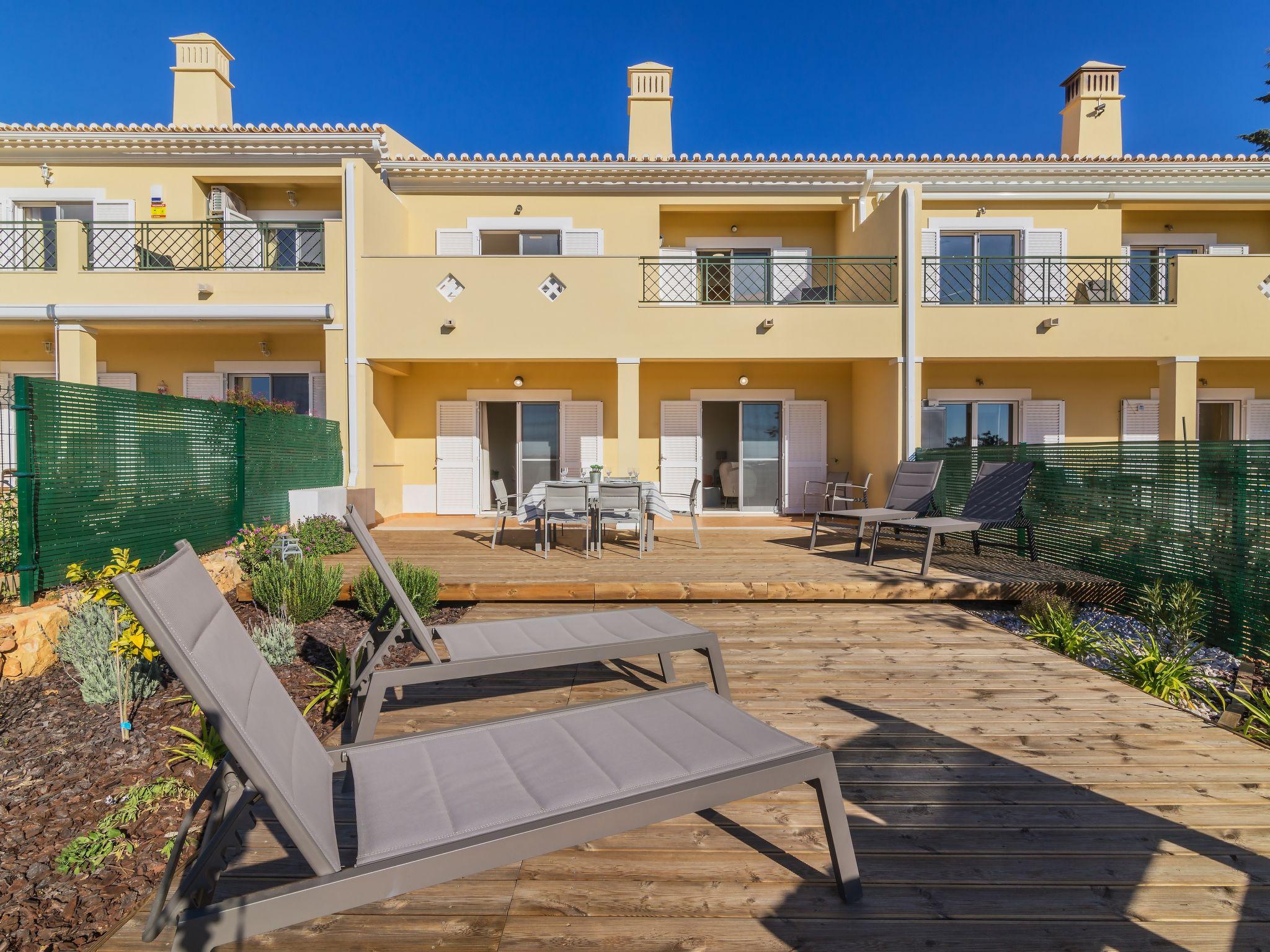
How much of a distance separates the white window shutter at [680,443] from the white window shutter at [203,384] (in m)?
Result: 7.36

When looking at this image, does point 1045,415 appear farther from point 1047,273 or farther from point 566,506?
point 566,506

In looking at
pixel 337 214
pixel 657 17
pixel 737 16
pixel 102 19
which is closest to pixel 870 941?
pixel 337 214

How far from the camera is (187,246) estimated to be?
10375 millimetres

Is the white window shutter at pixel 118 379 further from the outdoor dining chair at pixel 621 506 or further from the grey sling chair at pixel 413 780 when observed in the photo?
the grey sling chair at pixel 413 780

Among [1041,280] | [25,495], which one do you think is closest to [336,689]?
[25,495]

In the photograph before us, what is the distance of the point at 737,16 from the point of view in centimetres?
1895

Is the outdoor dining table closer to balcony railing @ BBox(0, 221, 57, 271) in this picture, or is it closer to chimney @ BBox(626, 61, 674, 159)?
chimney @ BBox(626, 61, 674, 159)

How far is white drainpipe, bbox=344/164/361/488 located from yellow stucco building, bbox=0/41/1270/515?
4cm

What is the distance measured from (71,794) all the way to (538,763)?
181 centimetres

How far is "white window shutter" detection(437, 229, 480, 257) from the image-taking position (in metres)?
11.1

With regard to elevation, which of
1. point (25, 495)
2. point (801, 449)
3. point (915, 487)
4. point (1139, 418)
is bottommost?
point (915, 487)

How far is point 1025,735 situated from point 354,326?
30.7 feet

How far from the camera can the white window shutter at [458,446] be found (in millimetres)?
11250

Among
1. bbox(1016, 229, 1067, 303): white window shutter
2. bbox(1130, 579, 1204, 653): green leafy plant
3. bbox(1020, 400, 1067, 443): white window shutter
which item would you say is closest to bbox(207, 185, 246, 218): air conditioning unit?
bbox(1130, 579, 1204, 653): green leafy plant
